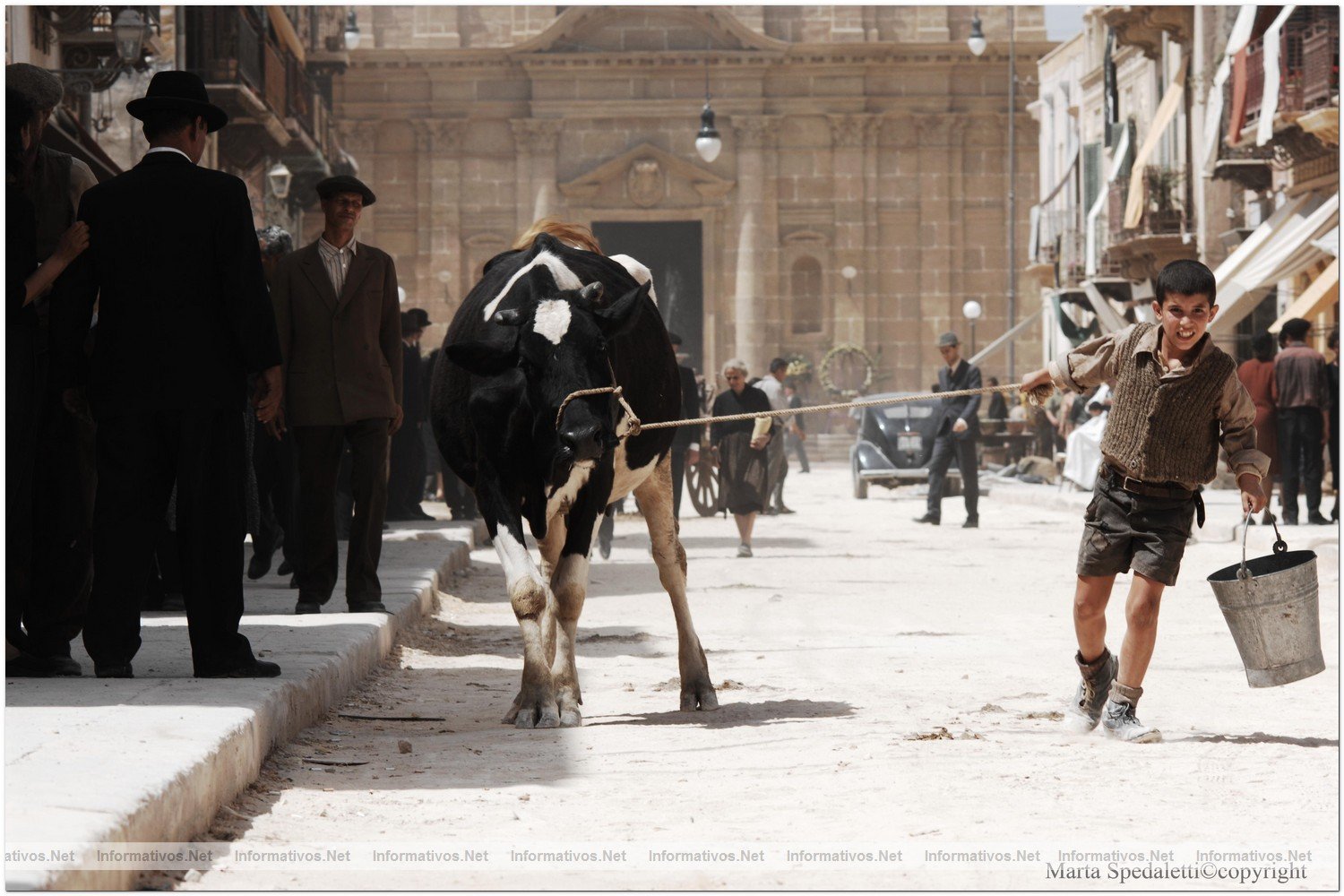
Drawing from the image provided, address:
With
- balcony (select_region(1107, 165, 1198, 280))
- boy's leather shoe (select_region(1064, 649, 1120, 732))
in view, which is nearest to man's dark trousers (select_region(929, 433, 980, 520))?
boy's leather shoe (select_region(1064, 649, 1120, 732))

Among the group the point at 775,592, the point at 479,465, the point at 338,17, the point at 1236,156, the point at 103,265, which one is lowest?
the point at 775,592

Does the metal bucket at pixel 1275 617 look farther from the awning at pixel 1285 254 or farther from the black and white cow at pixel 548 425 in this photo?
the awning at pixel 1285 254

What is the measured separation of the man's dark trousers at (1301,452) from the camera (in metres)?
18.0

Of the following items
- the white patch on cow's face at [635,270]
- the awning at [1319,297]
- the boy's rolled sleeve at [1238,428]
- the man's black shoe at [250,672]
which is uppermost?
the awning at [1319,297]

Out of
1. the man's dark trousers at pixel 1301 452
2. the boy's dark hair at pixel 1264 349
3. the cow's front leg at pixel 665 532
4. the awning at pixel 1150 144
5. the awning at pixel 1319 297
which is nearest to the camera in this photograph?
the cow's front leg at pixel 665 532

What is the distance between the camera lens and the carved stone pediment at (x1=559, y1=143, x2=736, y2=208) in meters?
53.1

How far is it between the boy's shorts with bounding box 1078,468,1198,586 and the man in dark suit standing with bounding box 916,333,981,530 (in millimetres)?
12337

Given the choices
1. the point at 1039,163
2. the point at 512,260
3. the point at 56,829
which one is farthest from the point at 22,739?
the point at 1039,163

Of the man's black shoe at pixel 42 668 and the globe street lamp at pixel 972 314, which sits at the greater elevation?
the globe street lamp at pixel 972 314

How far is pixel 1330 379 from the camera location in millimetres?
17984

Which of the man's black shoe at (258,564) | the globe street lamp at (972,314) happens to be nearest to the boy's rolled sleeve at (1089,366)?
the man's black shoe at (258,564)

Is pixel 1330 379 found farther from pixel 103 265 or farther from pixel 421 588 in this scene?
pixel 103 265

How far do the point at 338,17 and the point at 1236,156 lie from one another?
1819cm

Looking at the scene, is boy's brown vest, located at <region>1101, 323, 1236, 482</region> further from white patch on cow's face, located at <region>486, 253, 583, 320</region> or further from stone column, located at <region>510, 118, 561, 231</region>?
stone column, located at <region>510, 118, 561, 231</region>
